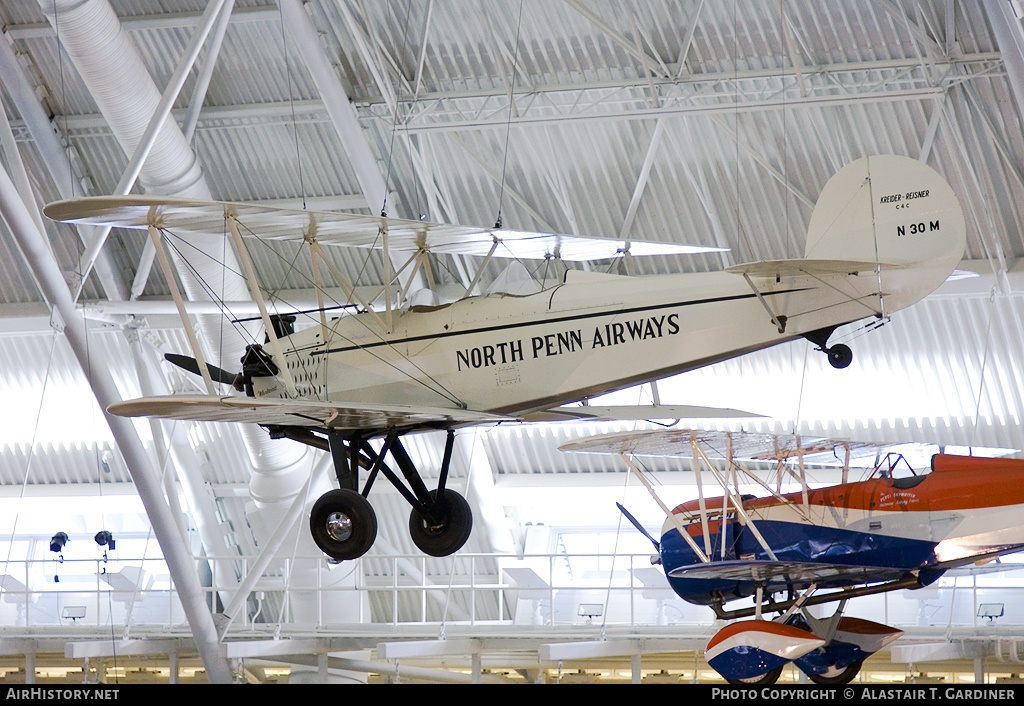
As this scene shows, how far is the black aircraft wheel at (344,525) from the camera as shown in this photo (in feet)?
35.5

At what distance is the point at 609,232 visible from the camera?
19641 millimetres

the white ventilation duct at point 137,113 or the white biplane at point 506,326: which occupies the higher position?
the white ventilation duct at point 137,113

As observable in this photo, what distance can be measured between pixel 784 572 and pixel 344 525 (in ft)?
16.2

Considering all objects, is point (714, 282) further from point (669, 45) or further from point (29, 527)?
point (29, 527)

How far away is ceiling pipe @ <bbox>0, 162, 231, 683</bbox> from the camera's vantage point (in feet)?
50.2

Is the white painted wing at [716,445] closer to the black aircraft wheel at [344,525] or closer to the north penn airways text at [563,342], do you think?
the north penn airways text at [563,342]

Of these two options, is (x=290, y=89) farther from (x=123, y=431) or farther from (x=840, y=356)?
(x=840, y=356)

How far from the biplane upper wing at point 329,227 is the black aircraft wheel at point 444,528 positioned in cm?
245

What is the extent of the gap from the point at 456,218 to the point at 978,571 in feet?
31.1

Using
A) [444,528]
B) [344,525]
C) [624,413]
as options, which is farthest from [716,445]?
[344,525]

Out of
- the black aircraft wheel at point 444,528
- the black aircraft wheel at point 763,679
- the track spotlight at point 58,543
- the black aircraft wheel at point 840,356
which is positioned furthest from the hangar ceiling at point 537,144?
the black aircraft wheel at point 763,679

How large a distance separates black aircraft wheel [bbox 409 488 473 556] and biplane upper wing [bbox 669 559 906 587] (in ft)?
8.18

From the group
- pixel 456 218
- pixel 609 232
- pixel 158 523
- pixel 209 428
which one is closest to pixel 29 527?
pixel 209 428
